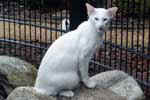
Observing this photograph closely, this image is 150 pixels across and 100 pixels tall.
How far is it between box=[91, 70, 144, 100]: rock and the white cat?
398 millimetres

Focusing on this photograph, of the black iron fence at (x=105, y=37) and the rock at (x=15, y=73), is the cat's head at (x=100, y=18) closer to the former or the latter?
the black iron fence at (x=105, y=37)

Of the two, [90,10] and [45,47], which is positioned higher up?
[90,10]

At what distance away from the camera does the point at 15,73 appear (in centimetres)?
820

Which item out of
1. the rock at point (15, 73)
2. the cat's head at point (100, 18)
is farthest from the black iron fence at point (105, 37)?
the cat's head at point (100, 18)

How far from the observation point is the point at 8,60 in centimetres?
833

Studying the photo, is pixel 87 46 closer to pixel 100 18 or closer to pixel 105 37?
pixel 100 18

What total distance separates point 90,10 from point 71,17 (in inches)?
99.2

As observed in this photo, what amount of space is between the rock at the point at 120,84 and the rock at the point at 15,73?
169 centimetres

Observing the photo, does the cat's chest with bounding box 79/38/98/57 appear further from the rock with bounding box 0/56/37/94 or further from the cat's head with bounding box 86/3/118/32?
the rock with bounding box 0/56/37/94

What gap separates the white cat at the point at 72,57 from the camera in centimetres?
619

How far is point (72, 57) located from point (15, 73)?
7.01ft

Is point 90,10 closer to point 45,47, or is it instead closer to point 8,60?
point 8,60

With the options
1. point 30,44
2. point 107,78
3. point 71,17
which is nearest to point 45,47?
point 30,44

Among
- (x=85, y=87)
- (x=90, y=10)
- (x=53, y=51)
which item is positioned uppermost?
(x=90, y=10)
